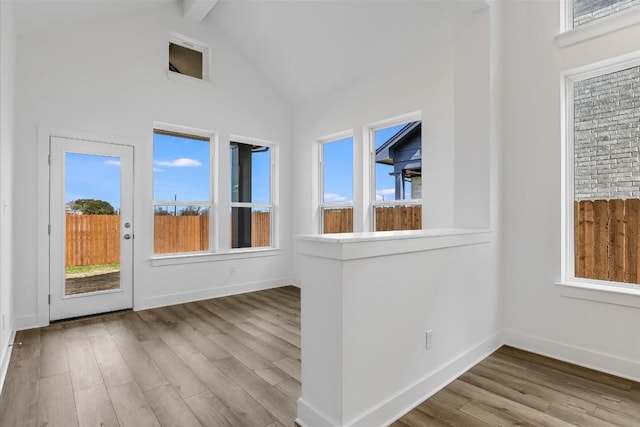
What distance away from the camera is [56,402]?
2.11m

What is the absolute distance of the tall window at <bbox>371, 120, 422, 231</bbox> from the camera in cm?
396

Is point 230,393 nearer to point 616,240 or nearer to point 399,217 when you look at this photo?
point 399,217

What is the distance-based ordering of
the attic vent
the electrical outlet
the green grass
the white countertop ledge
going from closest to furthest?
the white countertop ledge → the electrical outlet → the green grass → the attic vent

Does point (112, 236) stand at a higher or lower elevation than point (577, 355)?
higher

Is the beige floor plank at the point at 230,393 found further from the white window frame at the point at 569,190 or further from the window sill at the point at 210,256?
the white window frame at the point at 569,190

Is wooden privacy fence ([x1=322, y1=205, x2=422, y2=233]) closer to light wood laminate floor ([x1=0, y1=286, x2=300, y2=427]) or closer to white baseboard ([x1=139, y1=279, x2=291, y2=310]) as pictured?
white baseboard ([x1=139, y1=279, x2=291, y2=310])

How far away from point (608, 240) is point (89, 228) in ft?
16.4

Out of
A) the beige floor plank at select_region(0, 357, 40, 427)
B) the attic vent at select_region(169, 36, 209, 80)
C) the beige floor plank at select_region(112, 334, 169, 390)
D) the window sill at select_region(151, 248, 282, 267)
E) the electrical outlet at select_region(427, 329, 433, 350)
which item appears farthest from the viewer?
the attic vent at select_region(169, 36, 209, 80)

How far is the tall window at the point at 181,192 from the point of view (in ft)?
14.6

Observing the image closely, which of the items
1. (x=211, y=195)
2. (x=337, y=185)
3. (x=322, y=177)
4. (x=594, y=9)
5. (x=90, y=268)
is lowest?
(x=90, y=268)

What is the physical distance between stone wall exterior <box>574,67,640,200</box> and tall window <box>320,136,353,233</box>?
2649 millimetres

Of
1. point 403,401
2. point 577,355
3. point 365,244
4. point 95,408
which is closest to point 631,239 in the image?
point 577,355

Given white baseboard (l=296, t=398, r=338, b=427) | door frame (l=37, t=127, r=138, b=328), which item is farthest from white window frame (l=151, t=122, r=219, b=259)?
white baseboard (l=296, t=398, r=338, b=427)

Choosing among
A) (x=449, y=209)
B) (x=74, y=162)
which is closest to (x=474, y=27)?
(x=449, y=209)
